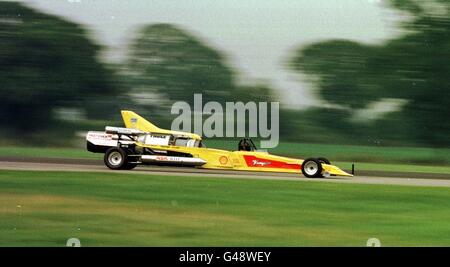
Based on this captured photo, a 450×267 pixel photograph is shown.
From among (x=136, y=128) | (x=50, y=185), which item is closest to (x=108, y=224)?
(x=50, y=185)

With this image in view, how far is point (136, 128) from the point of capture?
62.2 ft

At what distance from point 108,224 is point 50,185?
4.42 m

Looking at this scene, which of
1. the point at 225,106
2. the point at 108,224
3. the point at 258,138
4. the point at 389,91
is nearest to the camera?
the point at 108,224

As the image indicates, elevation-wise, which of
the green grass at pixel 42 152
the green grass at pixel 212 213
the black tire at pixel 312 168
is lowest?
the green grass at pixel 212 213

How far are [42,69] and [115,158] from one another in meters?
2.96

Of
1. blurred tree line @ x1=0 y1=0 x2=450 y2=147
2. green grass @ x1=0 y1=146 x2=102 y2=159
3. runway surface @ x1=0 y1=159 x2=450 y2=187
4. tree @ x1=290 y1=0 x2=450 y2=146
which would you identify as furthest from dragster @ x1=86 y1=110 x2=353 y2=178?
tree @ x1=290 y1=0 x2=450 y2=146

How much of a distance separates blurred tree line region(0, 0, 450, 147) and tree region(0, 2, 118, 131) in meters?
0.03

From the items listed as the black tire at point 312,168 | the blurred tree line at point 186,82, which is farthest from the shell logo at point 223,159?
the black tire at point 312,168

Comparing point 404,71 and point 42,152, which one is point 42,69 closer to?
point 42,152

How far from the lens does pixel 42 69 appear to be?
66.3 feet

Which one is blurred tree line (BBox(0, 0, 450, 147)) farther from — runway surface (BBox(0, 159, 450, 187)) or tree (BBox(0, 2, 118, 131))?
runway surface (BBox(0, 159, 450, 187))

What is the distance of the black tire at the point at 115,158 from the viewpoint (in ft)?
62.7

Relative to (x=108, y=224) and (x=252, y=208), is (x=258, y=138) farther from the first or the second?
(x=108, y=224)

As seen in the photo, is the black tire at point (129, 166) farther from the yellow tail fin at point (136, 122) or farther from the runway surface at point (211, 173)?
the yellow tail fin at point (136, 122)
